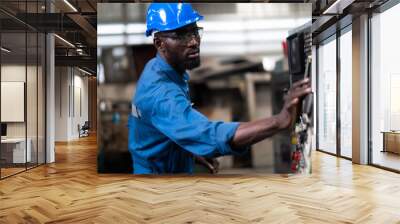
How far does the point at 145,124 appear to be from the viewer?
210 inches

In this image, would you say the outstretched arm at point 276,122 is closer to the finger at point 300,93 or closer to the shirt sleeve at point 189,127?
the finger at point 300,93

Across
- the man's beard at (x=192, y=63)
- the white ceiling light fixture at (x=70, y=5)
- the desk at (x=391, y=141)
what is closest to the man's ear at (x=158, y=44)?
the man's beard at (x=192, y=63)

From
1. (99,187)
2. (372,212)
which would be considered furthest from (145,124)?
A: (372,212)

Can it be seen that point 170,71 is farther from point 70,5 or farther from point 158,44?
point 70,5

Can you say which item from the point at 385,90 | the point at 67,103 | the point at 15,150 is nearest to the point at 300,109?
the point at 385,90

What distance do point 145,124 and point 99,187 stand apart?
1154mm

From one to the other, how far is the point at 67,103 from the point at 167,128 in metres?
11.7

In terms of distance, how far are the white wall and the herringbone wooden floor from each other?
28.7 ft

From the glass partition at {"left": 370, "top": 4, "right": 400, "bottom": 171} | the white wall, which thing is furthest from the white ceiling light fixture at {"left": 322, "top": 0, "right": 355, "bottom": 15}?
the white wall

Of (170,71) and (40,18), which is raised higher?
(40,18)

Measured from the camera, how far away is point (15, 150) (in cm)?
695

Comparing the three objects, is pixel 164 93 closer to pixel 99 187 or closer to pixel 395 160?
pixel 99 187

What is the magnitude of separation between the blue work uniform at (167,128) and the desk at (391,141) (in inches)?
126

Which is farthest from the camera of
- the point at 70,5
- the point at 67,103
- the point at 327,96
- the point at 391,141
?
the point at 67,103
